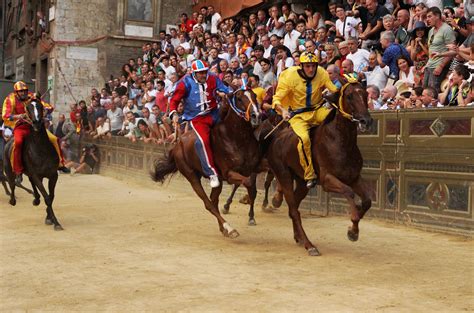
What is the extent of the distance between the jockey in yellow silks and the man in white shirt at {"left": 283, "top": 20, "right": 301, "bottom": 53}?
7278mm

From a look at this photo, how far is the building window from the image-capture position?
29203 millimetres

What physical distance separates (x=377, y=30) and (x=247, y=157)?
18.2 feet

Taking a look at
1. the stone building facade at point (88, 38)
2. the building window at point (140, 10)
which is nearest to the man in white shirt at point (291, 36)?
the stone building facade at point (88, 38)

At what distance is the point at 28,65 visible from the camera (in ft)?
110

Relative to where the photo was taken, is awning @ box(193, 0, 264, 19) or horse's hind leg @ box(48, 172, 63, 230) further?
awning @ box(193, 0, 264, 19)

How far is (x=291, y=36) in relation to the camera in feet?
53.5

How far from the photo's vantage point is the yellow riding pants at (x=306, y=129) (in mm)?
8438

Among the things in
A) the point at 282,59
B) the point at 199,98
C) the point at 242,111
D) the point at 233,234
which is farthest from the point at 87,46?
the point at 233,234

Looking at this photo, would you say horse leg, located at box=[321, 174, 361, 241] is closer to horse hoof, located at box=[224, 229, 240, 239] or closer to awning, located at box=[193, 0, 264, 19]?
horse hoof, located at box=[224, 229, 240, 239]

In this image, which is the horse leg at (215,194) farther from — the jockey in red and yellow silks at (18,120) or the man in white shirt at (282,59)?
the man in white shirt at (282,59)

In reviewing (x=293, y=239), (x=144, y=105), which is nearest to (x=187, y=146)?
(x=293, y=239)

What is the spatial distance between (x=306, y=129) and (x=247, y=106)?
956mm

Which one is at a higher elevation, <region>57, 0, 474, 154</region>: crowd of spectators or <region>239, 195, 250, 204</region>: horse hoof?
<region>57, 0, 474, 154</region>: crowd of spectators

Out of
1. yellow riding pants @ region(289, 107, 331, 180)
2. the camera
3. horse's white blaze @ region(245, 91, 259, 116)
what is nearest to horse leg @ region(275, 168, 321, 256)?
yellow riding pants @ region(289, 107, 331, 180)
